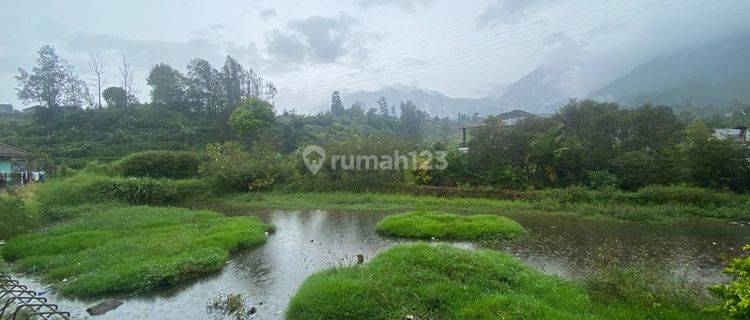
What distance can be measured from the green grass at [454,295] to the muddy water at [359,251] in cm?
106

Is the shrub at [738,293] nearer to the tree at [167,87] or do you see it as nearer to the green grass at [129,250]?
the green grass at [129,250]

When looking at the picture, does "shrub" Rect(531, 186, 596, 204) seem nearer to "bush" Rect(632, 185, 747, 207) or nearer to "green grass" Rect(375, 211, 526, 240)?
"bush" Rect(632, 185, 747, 207)

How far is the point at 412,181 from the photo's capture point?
2094 cm

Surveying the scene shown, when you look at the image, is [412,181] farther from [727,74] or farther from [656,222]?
[727,74]

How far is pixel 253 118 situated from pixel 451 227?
26.1 metres

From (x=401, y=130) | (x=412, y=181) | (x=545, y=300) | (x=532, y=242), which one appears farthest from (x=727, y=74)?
(x=545, y=300)

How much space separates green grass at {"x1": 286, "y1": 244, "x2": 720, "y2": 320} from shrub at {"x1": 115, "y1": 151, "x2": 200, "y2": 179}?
2122 cm

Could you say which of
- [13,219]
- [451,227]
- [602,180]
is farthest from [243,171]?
[602,180]

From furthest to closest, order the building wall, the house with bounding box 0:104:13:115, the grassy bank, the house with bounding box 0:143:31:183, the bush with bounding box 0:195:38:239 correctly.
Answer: the house with bounding box 0:104:13:115 < the building wall < the house with bounding box 0:143:31:183 < the grassy bank < the bush with bounding box 0:195:38:239

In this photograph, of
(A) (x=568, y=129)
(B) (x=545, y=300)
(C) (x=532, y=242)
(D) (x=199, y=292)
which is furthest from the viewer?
(A) (x=568, y=129)

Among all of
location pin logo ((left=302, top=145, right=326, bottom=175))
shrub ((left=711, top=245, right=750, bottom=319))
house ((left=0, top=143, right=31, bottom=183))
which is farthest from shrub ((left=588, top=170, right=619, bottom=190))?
house ((left=0, top=143, right=31, bottom=183))

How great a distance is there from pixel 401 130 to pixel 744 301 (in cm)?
4725

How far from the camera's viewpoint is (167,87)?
46625 mm

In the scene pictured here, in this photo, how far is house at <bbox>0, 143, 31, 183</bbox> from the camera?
79.4 ft
